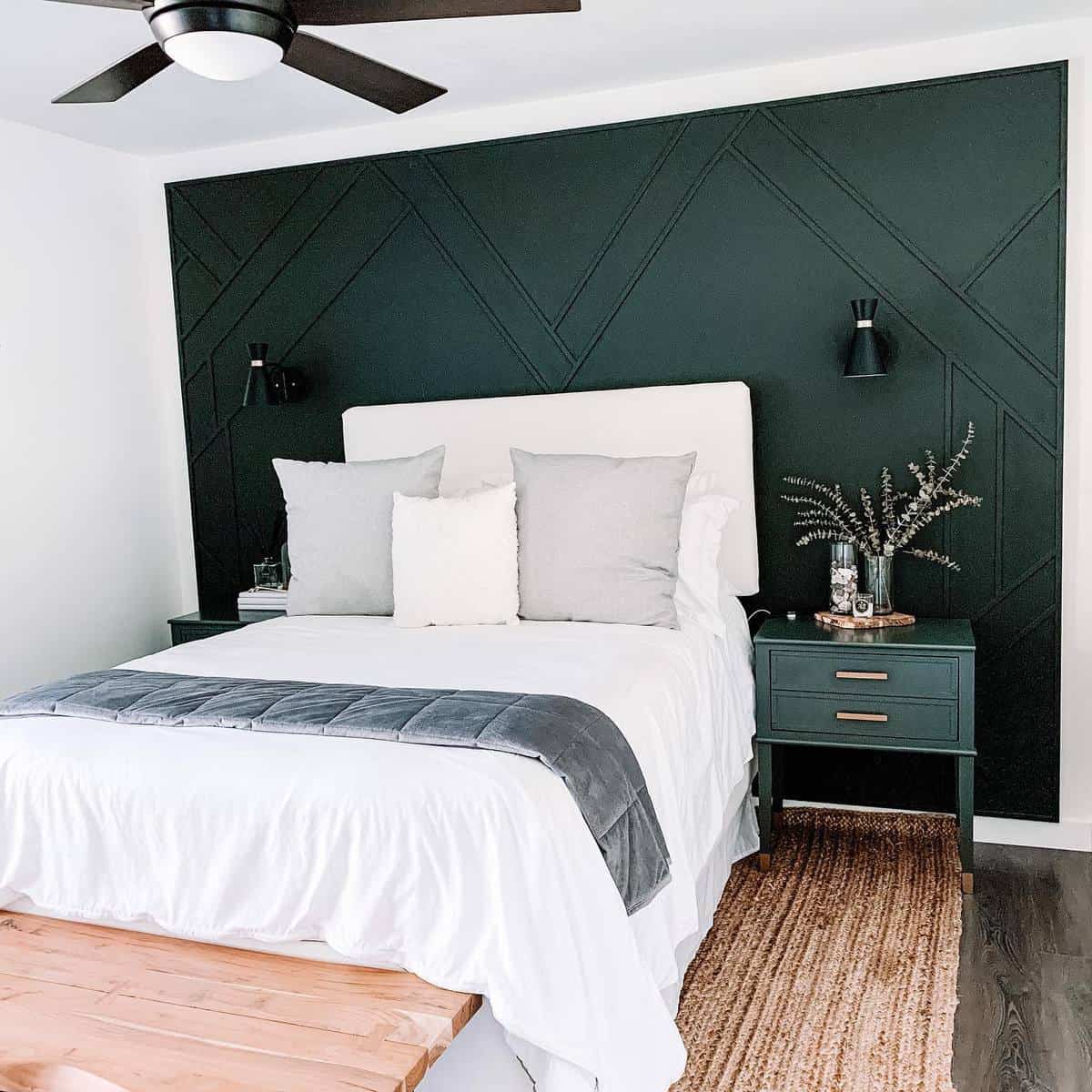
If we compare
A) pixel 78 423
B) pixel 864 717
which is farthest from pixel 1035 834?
pixel 78 423

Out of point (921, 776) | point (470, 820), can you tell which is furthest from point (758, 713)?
point (470, 820)

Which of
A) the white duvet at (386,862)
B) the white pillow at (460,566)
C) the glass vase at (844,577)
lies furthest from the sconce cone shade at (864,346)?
the white duvet at (386,862)

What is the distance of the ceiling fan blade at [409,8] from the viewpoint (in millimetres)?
1959

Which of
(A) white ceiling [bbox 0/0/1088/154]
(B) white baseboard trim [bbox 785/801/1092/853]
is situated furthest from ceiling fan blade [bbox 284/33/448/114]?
(B) white baseboard trim [bbox 785/801/1092/853]

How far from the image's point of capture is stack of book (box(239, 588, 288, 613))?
396 cm

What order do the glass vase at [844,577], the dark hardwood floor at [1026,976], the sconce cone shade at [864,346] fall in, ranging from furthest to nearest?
the glass vase at [844,577]
the sconce cone shade at [864,346]
the dark hardwood floor at [1026,976]

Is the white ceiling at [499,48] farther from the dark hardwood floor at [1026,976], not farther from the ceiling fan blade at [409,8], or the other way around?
the dark hardwood floor at [1026,976]

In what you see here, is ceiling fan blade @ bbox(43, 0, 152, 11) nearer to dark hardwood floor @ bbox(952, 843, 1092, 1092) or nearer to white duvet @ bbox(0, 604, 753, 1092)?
white duvet @ bbox(0, 604, 753, 1092)

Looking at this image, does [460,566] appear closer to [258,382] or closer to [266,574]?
[266,574]

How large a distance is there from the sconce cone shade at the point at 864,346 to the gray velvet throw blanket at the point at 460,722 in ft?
5.29

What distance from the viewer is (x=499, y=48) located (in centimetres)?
327

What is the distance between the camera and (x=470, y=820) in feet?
5.99

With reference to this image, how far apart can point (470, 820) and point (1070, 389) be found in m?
2.46

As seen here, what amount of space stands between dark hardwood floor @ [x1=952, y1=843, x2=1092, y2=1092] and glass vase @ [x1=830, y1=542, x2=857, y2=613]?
0.90 meters
